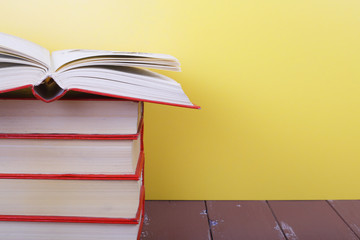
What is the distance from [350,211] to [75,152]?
0.90 metres

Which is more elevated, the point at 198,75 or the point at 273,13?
the point at 273,13

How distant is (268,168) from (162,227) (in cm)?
42

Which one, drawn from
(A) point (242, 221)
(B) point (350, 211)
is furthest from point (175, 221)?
(B) point (350, 211)

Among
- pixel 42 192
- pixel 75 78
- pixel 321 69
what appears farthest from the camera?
pixel 321 69

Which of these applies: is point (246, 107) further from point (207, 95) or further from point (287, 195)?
point (287, 195)

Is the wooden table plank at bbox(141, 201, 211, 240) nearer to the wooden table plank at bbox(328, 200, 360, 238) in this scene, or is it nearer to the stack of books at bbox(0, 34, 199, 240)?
the stack of books at bbox(0, 34, 199, 240)

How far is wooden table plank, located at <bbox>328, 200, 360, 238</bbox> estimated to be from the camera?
3.39ft

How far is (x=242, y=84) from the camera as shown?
43.6 inches

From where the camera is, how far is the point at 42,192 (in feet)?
2.33

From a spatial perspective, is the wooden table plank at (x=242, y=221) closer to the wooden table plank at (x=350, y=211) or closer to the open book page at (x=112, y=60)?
the wooden table plank at (x=350, y=211)

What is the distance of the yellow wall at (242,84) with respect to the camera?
3.42 ft

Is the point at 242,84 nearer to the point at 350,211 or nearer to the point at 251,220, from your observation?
the point at 251,220

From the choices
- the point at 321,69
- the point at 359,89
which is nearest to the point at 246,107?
the point at 321,69

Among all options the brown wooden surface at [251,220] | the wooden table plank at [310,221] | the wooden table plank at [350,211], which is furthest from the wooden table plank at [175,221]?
the wooden table plank at [350,211]
